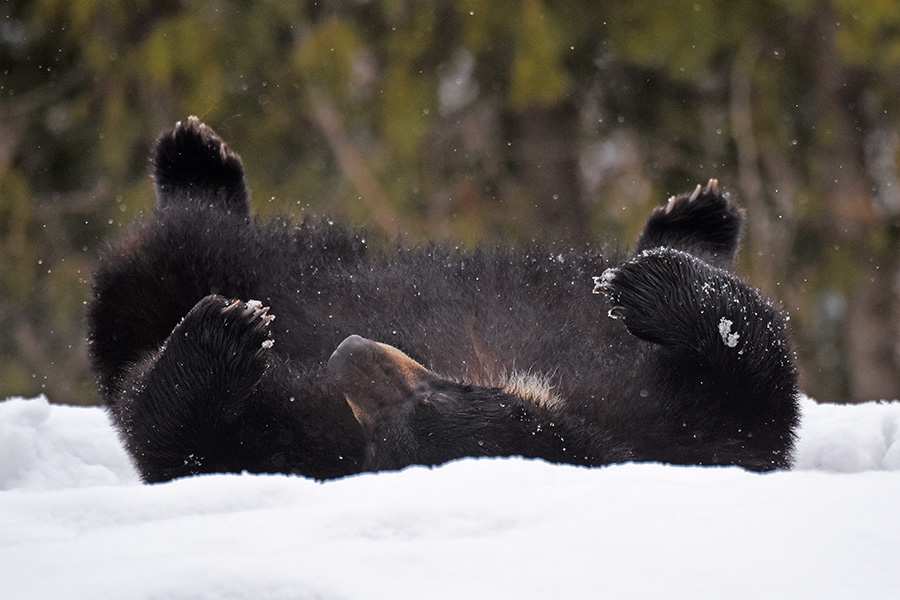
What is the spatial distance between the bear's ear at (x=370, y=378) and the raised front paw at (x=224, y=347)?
9.8 inches

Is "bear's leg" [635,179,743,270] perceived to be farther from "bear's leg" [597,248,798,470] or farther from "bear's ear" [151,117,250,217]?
"bear's ear" [151,117,250,217]

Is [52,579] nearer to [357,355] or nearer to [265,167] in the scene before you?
[357,355]

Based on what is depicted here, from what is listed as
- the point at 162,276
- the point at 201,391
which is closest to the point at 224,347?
the point at 201,391

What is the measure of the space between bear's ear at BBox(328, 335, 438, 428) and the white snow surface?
0.60 m

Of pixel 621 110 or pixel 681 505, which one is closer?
pixel 681 505

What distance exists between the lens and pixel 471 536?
171cm

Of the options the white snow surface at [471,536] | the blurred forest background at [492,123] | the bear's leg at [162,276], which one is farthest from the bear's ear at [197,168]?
the blurred forest background at [492,123]

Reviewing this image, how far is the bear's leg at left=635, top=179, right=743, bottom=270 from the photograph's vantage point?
4.00 metres

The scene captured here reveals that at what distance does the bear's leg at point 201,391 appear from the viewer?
2.78 metres

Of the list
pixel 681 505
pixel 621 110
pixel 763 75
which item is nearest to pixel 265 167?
pixel 621 110

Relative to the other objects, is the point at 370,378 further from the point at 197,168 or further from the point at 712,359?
the point at 197,168

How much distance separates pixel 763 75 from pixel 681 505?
6.68m

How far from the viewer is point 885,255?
25.7ft

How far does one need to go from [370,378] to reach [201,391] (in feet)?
1.59
